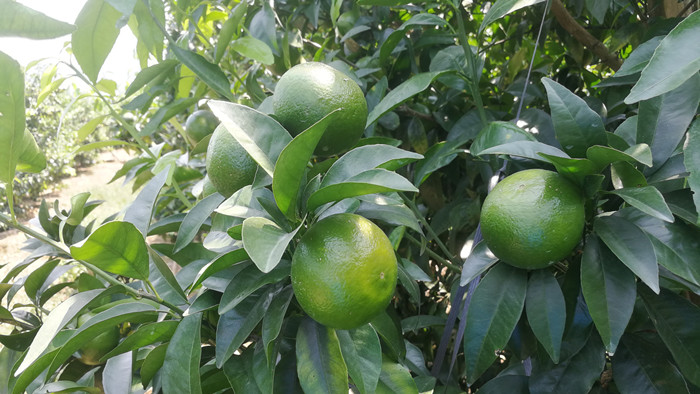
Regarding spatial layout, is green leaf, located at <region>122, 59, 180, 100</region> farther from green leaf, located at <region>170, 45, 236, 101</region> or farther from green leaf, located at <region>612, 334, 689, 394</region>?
green leaf, located at <region>612, 334, 689, 394</region>

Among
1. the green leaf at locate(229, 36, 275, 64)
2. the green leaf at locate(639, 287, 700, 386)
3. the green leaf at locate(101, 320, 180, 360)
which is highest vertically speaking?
the green leaf at locate(229, 36, 275, 64)

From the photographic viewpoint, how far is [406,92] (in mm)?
744

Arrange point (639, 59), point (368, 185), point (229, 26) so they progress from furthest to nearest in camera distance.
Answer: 1. point (229, 26)
2. point (639, 59)
3. point (368, 185)

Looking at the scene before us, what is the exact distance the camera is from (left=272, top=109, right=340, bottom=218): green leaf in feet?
1.55

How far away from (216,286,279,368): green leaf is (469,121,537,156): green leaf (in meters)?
0.38

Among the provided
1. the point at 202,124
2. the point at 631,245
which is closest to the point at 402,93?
the point at 631,245

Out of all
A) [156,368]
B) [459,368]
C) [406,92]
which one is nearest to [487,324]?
[406,92]

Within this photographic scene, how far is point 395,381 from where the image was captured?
670 mm

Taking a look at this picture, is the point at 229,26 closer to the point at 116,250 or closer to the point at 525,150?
the point at 116,250

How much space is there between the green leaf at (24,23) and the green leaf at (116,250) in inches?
8.9

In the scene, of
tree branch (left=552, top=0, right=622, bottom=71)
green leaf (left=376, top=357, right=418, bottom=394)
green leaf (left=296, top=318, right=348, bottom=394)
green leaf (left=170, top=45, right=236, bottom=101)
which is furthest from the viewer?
tree branch (left=552, top=0, right=622, bottom=71)

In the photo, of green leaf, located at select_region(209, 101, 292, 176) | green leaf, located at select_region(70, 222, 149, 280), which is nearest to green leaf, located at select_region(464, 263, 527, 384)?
green leaf, located at select_region(209, 101, 292, 176)

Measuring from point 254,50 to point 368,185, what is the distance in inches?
22.1

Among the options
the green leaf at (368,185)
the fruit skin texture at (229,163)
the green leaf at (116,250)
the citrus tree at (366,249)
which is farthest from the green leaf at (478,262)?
the green leaf at (116,250)
